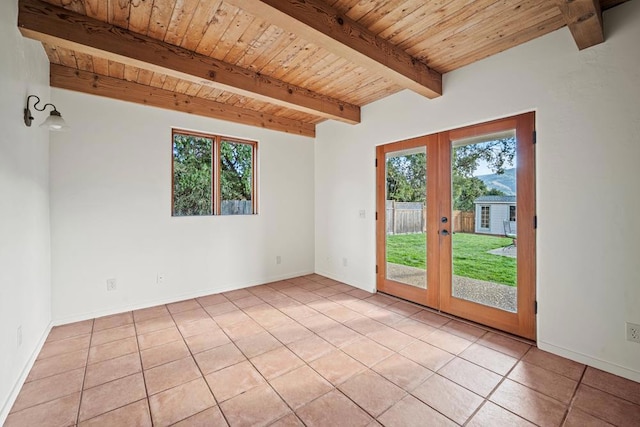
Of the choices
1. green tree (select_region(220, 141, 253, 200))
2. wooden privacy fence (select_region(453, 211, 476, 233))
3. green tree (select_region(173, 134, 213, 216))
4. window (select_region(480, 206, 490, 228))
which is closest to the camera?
window (select_region(480, 206, 490, 228))

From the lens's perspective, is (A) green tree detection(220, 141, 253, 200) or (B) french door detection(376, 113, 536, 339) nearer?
(B) french door detection(376, 113, 536, 339)

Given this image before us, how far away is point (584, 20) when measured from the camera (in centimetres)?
184

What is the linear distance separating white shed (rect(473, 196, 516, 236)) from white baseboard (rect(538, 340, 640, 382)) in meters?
0.99

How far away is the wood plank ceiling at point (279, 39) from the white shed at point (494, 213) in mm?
1255

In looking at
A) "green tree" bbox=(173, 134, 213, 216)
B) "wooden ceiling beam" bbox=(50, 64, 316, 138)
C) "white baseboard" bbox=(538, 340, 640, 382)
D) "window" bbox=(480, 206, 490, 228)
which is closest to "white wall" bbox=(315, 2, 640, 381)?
"white baseboard" bbox=(538, 340, 640, 382)

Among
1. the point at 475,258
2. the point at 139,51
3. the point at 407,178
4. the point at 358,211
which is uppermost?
the point at 139,51

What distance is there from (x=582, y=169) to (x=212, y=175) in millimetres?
3959

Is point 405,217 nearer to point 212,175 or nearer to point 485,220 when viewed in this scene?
point 485,220

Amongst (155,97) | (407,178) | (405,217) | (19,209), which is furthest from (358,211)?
(19,209)

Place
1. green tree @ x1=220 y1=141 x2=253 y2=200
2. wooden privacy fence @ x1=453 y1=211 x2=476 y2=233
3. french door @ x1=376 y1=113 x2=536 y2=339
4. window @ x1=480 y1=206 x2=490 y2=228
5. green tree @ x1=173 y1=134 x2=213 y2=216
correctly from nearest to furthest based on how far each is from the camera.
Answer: french door @ x1=376 y1=113 x2=536 y2=339
window @ x1=480 y1=206 x2=490 y2=228
wooden privacy fence @ x1=453 y1=211 x2=476 y2=233
green tree @ x1=173 y1=134 x2=213 y2=216
green tree @ x1=220 y1=141 x2=253 y2=200

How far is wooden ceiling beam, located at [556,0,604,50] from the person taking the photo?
171cm

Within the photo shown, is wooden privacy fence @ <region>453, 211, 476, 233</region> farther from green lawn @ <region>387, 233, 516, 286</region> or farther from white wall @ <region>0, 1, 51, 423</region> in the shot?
white wall @ <region>0, 1, 51, 423</region>

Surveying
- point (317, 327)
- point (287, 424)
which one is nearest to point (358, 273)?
point (317, 327)

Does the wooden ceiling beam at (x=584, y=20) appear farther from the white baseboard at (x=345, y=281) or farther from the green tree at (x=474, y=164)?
the white baseboard at (x=345, y=281)
